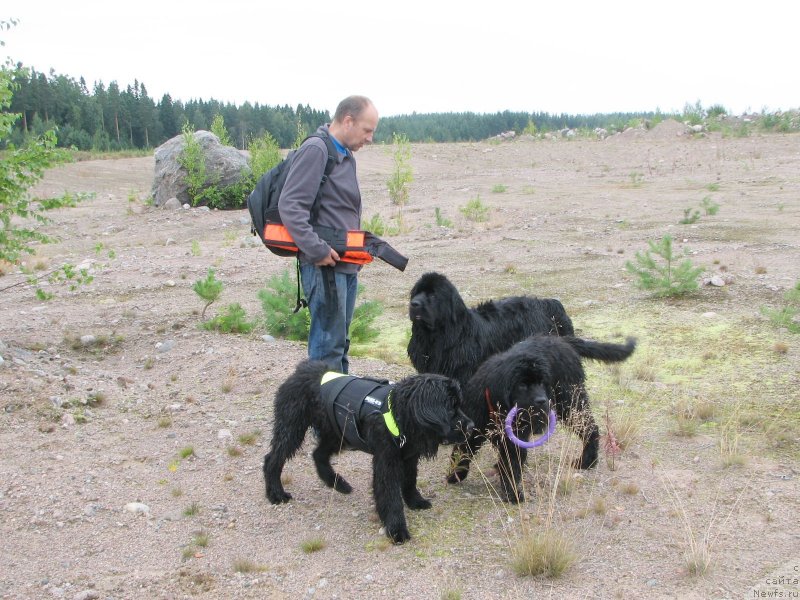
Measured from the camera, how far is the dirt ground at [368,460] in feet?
12.9

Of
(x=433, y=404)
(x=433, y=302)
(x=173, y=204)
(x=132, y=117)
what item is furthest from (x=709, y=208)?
(x=132, y=117)

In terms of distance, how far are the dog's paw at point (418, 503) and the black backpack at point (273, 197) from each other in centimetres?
188

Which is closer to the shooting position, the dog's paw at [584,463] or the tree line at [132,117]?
the dog's paw at [584,463]

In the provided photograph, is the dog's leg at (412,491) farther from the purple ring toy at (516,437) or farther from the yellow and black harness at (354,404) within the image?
the purple ring toy at (516,437)

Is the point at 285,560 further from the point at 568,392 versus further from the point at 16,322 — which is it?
the point at 16,322

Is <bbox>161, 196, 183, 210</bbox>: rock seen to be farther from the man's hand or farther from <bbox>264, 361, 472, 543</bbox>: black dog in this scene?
<bbox>264, 361, 472, 543</bbox>: black dog

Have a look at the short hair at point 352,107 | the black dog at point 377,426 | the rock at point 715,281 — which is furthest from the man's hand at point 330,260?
the rock at point 715,281

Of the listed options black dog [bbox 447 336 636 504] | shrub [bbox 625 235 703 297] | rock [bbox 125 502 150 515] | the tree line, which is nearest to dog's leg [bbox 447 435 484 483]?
black dog [bbox 447 336 636 504]

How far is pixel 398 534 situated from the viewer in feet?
14.0

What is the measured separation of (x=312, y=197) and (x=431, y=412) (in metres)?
1.78

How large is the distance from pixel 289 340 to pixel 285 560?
437 cm

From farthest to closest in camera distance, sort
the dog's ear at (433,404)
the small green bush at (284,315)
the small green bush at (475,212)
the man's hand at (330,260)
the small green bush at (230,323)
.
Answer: the small green bush at (475,212) → the small green bush at (230,323) → the small green bush at (284,315) → the man's hand at (330,260) → the dog's ear at (433,404)

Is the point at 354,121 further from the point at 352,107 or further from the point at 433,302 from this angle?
the point at 433,302

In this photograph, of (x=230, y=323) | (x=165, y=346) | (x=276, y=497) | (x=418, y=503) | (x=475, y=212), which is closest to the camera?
(x=418, y=503)
